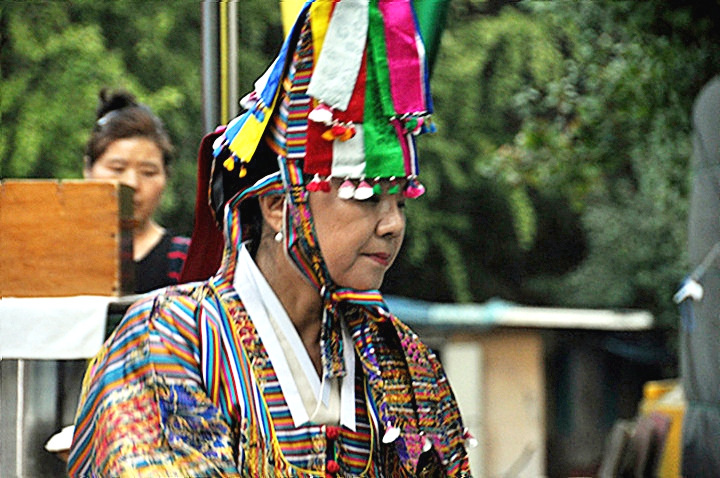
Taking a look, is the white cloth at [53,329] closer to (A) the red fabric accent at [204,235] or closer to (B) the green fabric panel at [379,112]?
(A) the red fabric accent at [204,235]

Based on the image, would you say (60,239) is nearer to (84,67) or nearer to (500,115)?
(84,67)

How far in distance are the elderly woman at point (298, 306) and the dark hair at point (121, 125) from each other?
166cm

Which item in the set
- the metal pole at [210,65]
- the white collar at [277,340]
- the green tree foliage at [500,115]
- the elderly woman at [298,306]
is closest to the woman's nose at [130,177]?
the metal pole at [210,65]

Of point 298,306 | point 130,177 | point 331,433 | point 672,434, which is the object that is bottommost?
point 672,434

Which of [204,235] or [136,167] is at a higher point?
[136,167]

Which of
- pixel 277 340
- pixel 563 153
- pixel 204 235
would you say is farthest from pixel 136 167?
pixel 563 153

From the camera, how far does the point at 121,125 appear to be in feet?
14.6

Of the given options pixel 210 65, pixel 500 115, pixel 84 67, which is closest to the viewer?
pixel 210 65

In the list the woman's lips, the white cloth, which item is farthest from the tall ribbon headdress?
the white cloth

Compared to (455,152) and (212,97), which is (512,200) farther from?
(212,97)

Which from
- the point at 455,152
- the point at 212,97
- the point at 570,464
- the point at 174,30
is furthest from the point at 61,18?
the point at 570,464

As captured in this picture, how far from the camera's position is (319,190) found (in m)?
2.65

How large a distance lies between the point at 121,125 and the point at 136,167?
0.52 ft

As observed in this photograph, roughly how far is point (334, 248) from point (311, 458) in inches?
17.6
